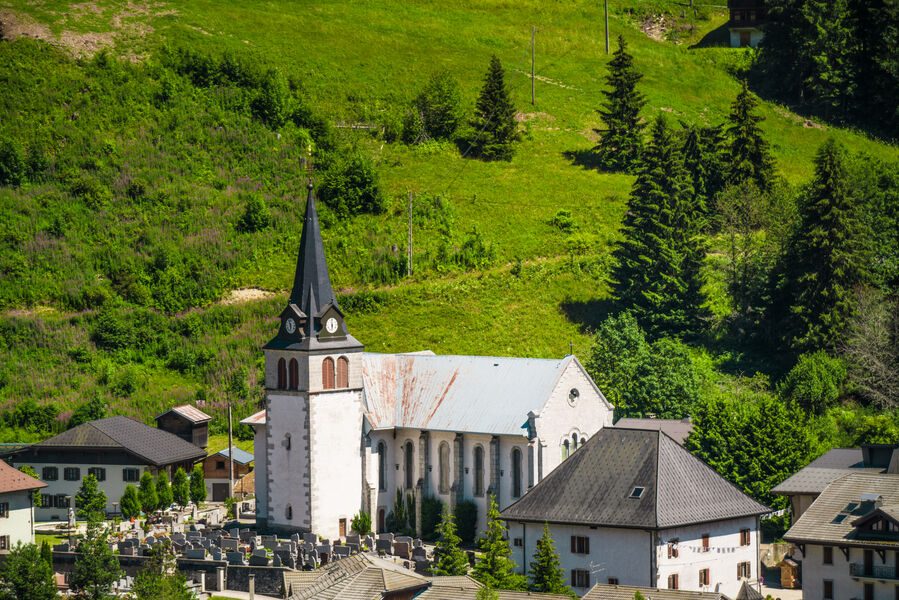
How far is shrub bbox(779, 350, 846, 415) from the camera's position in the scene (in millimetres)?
103188

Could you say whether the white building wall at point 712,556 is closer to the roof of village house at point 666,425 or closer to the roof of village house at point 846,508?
the roof of village house at point 846,508

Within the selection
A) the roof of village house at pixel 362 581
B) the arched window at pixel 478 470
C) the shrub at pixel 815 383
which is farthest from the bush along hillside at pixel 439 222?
the roof of village house at pixel 362 581

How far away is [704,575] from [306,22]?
99.1m

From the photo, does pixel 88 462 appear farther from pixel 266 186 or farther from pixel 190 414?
pixel 266 186

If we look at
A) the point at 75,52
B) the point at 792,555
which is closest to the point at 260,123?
the point at 75,52

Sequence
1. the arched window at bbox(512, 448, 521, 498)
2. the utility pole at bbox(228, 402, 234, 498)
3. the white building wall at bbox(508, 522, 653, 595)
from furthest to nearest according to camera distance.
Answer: the utility pole at bbox(228, 402, 234, 498)
the arched window at bbox(512, 448, 521, 498)
the white building wall at bbox(508, 522, 653, 595)

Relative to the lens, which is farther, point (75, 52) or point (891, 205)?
point (75, 52)

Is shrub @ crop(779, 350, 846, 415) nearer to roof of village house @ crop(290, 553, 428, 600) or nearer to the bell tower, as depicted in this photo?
the bell tower

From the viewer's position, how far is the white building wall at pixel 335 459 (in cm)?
8756

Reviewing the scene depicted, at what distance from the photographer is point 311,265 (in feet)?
294

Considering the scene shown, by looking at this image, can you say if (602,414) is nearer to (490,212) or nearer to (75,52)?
(490,212)

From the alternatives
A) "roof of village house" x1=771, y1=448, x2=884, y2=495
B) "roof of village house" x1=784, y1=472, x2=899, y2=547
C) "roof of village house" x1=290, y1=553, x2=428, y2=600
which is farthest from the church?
"roof of village house" x1=290, y1=553, x2=428, y2=600

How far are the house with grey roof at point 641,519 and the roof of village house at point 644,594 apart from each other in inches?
292

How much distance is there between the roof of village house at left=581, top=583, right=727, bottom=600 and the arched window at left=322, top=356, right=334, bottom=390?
25.8 metres
